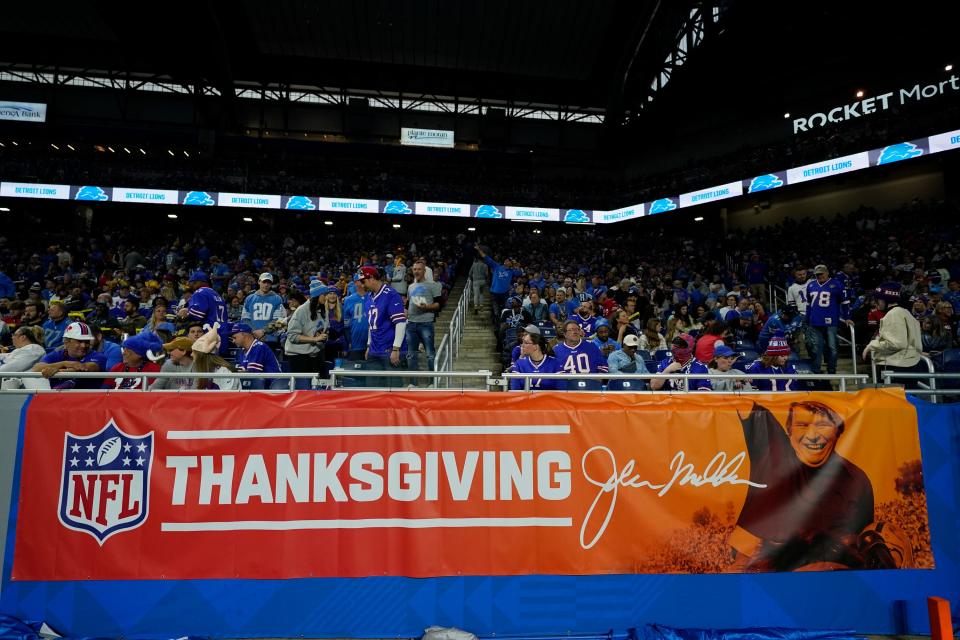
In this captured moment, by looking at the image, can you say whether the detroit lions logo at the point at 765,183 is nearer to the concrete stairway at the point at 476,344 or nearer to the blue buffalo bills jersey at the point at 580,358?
the concrete stairway at the point at 476,344

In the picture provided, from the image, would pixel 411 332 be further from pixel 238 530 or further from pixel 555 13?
pixel 555 13

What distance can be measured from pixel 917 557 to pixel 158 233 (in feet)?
92.3

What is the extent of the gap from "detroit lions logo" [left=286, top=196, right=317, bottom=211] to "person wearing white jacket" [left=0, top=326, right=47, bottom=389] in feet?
63.6

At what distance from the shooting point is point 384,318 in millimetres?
5773

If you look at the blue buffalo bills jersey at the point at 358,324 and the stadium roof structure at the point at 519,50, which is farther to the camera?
the stadium roof structure at the point at 519,50

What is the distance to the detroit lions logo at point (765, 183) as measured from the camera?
66.0 feet

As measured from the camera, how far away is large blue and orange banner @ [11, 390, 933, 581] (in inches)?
141

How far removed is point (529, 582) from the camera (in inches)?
144

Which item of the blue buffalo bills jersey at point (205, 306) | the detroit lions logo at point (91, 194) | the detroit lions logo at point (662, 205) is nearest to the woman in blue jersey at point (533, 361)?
the blue buffalo bills jersey at point (205, 306)

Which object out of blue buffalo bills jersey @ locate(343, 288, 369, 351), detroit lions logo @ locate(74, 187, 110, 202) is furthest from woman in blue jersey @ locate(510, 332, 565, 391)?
detroit lions logo @ locate(74, 187, 110, 202)

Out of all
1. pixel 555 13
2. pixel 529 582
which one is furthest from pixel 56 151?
pixel 529 582

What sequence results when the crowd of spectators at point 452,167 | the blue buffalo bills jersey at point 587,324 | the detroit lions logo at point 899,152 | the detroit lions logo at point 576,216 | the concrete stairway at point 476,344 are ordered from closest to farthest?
the blue buffalo bills jersey at point 587,324, the concrete stairway at point 476,344, the detroit lions logo at point 899,152, the crowd of spectators at point 452,167, the detroit lions logo at point 576,216

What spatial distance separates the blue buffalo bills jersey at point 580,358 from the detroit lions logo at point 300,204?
20239mm
